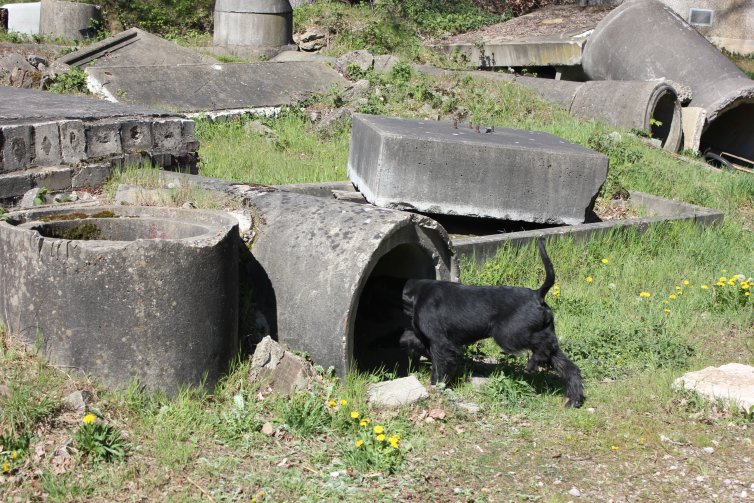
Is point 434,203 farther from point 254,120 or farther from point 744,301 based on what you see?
point 254,120

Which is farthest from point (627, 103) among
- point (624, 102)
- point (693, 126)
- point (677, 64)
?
point (677, 64)

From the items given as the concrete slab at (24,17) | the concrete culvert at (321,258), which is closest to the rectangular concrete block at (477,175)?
the concrete culvert at (321,258)

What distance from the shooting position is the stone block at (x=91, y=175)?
6.69 m

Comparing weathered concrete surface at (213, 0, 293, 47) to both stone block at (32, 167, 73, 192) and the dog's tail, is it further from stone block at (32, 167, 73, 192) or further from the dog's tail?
the dog's tail

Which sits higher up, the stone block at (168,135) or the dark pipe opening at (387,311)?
the stone block at (168,135)

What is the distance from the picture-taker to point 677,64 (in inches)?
545

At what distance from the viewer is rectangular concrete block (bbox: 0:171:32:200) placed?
625 cm

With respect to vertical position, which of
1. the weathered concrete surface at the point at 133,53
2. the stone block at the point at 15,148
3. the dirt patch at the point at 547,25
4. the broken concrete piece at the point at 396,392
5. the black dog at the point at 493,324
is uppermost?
the dirt patch at the point at 547,25

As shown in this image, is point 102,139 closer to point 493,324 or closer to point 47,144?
point 47,144

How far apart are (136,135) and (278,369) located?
10.4 feet

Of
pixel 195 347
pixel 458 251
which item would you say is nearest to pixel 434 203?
pixel 458 251

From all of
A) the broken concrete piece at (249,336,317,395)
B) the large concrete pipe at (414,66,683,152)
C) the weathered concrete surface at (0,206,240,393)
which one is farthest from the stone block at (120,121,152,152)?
the large concrete pipe at (414,66,683,152)

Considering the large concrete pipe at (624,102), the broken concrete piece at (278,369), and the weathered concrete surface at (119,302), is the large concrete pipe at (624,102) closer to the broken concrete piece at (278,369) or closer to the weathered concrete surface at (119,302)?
the broken concrete piece at (278,369)

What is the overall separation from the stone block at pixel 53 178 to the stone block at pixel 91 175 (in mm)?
56
